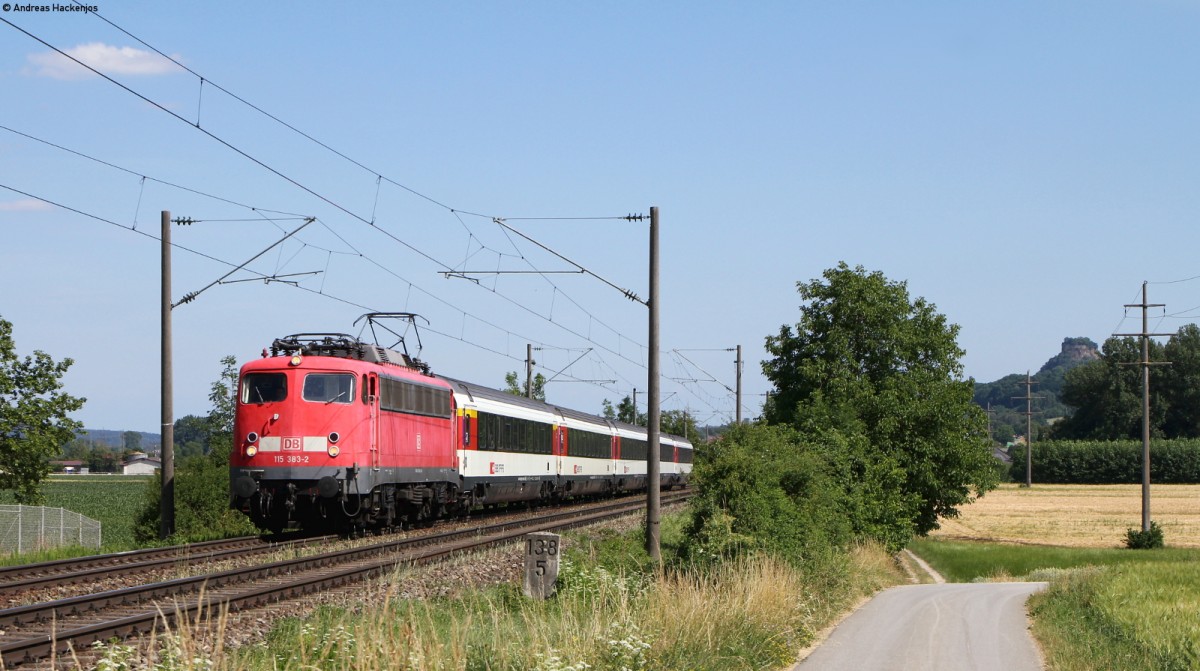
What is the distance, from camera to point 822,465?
2700 centimetres

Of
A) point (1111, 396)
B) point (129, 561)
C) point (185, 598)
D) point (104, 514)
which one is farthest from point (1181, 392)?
point (185, 598)

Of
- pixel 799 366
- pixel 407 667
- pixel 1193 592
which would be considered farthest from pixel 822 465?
pixel 799 366

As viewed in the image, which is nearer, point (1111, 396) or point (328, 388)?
point (328, 388)

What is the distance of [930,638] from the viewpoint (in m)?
16.9

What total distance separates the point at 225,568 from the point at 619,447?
3959 centimetres

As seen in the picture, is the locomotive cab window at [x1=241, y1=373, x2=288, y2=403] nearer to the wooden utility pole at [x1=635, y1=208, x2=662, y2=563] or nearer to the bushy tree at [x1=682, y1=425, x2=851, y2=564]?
the wooden utility pole at [x1=635, y1=208, x2=662, y2=563]

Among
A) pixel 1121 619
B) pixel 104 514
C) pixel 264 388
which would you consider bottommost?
pixel 104 514

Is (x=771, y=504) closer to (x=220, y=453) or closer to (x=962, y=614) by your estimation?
(x=962, y=614)

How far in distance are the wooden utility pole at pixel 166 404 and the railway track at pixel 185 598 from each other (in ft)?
16.7

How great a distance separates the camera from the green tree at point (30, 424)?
124 ft

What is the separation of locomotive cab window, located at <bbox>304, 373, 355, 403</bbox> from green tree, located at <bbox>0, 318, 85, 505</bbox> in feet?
53.0

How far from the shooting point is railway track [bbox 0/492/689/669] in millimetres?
12445

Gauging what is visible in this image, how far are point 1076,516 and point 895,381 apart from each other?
4180 cm

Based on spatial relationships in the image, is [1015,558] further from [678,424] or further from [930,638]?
[678,424]
